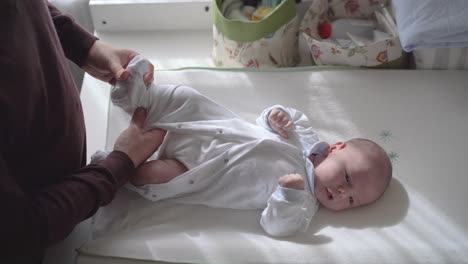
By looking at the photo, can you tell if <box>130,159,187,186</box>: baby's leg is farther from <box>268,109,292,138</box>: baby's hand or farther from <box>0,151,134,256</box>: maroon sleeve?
<box>268,109,292,138</box>: baby's hand

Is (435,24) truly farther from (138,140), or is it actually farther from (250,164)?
(138,140)

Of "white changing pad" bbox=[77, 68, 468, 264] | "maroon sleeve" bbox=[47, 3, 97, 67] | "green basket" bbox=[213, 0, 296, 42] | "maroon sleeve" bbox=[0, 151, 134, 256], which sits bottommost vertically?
"white changing pad" bbox=[77, 68, 468, 264]

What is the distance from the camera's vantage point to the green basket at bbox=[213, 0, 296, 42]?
139 centimetres

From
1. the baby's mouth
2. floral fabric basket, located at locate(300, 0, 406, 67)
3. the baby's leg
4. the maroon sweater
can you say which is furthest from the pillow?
the maroon sweater

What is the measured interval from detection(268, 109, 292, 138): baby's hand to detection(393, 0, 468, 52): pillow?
386 mm

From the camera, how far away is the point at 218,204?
1.11m

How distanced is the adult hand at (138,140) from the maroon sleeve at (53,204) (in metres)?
0.05

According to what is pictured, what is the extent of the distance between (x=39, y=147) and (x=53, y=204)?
0.11 m

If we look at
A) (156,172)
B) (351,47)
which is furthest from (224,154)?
(351,47)

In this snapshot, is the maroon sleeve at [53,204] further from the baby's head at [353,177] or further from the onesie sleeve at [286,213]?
the baby's head at [353,177]

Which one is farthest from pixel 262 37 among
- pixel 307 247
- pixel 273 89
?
pixel 307 247

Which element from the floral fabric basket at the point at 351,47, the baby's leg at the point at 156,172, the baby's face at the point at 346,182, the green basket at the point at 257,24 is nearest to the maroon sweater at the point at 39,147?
the baby's leg at the point at 156,172

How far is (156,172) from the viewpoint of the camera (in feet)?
3.63

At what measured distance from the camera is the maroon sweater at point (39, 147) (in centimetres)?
75
